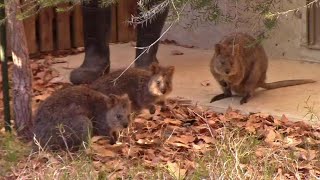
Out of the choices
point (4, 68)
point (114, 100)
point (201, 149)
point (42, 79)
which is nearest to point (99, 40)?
point (42, 79)

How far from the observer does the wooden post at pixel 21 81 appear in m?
5.52

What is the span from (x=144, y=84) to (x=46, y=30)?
308 cm

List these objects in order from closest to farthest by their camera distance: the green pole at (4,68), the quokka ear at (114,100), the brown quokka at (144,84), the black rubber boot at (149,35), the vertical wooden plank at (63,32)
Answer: the quokka ear at (114,100)
the green pole at (4,68)
the brown quokka at (144,84)
the black rubber boot at (149,35)
the vertical wooden plank at (63,32)

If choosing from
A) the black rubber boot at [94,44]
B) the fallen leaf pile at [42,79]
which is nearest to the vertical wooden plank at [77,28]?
the fallen leaf pile at [42,79]

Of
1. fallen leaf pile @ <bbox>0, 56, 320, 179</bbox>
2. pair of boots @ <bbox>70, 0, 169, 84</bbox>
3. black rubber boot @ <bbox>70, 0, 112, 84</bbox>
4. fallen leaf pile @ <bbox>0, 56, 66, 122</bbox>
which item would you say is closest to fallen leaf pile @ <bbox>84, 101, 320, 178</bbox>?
fallen leaf pile @ <bbox>0, 56, 320, 179</bbox>

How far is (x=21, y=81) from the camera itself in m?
5.60

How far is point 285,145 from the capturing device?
5379 mm

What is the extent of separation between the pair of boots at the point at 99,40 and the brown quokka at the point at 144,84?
942mm

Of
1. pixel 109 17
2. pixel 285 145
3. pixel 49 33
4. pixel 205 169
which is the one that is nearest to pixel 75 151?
pixel 205 169

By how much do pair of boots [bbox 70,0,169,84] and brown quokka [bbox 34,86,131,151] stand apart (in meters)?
1.71

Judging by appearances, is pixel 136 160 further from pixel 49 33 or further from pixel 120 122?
pixel 49 33

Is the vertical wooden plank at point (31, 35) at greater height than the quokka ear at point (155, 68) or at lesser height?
greater

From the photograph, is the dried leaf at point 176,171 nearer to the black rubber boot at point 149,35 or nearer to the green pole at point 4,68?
the green pole at point 4,68

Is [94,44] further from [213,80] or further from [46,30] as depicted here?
[46,30]
